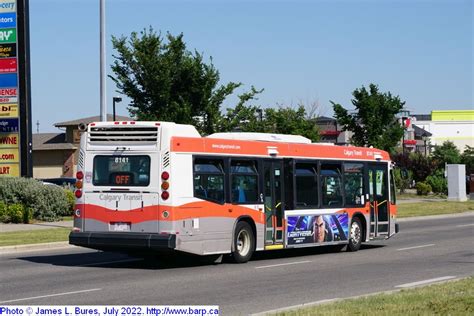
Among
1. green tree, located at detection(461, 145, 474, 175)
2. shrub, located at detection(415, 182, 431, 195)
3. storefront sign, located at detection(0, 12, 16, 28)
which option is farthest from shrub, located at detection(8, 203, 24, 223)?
green tree, located at detection(461, 145, 474, 175)

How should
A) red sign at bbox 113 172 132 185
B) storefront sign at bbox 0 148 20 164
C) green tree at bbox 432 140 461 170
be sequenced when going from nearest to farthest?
red sign at bbox 113 172 132 185 < storefront sign at bbox 0 148 20 164 < green tree at bbox 432 140 461 170

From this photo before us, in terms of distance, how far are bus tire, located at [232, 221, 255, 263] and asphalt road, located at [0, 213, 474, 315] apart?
0.83ft

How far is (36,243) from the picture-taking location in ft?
76.3

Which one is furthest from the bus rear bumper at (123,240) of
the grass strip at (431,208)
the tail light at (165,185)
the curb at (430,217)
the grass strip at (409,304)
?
the grass strip at (431,208)

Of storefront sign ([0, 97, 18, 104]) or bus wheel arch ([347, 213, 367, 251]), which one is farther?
storefront sign ([0, 97, 18, 104])

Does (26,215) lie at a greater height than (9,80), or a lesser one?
lesser

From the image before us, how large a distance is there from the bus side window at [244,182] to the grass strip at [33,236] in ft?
23.3

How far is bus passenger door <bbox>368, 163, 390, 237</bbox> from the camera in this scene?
24.1m

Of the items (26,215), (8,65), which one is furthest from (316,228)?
(8,65)

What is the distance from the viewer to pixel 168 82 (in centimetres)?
3522

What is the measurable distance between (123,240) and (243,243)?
3168mm

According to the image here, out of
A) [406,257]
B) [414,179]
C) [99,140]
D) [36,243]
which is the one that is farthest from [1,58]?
[414,179]

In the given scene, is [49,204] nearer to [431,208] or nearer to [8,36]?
[8,36]

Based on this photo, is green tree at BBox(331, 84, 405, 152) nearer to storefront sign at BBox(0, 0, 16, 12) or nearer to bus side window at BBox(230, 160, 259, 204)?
storefront sign at BBox(0, 0, 16, 12)
